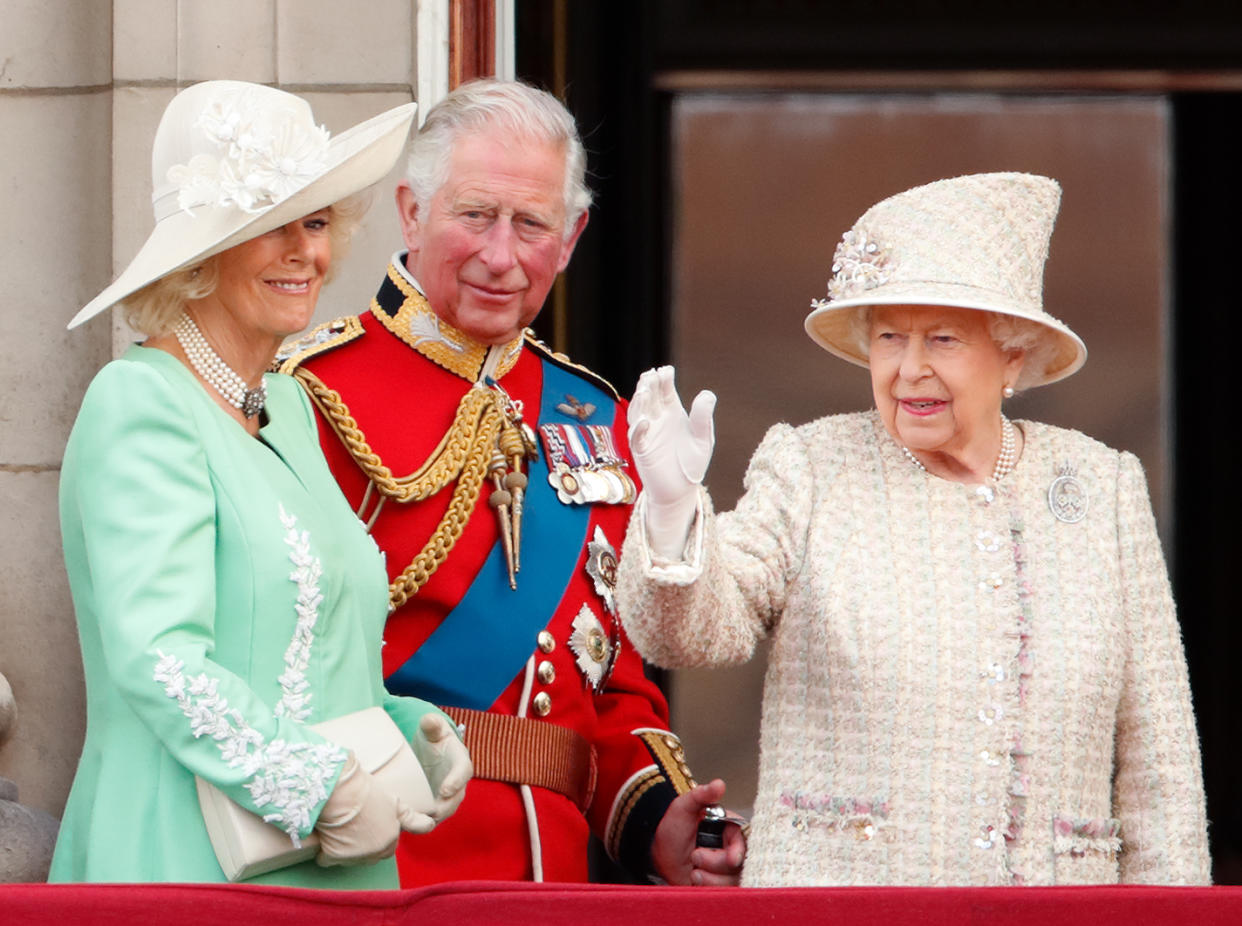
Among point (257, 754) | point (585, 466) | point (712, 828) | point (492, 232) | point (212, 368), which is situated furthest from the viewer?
point (585, 466)

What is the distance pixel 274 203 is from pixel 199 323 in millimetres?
162

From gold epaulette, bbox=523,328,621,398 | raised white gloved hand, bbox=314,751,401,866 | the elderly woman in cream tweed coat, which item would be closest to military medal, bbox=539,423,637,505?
gold epaulette, bbox=523,328,621,398

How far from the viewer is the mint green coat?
2.29m

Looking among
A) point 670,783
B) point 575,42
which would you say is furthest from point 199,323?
point 575,42

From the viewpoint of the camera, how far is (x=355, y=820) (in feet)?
7.67

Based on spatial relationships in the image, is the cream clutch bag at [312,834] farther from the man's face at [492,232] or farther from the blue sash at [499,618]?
the man's face at [492,232]

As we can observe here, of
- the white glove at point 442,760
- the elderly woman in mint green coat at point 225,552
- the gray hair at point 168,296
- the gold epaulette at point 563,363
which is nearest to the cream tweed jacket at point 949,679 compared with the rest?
the white glove at point 442,760

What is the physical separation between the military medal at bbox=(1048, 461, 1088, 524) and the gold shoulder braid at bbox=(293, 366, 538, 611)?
0.74 metres

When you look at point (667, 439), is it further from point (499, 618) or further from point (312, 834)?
point (499, 618)

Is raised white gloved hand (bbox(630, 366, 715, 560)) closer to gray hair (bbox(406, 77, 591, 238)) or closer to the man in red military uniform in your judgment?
the man in red military uniform

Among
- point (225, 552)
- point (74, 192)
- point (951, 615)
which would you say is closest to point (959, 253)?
point (951, 615)

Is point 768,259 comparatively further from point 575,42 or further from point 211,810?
point 211,810

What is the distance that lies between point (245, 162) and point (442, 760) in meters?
0.71

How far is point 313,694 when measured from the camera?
243 centimetres
